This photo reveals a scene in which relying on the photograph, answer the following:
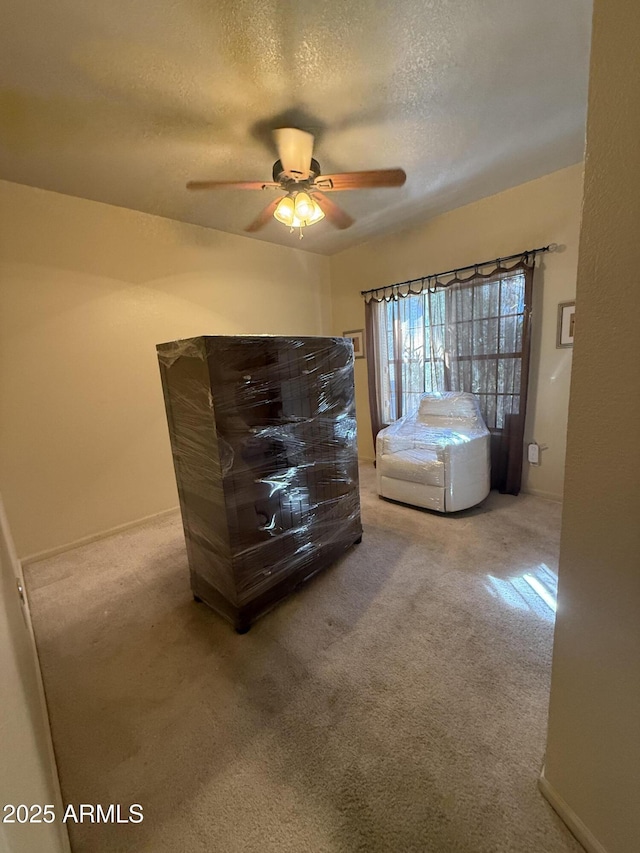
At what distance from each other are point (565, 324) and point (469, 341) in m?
0.68

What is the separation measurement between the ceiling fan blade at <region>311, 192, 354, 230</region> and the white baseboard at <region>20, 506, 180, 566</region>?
2683 mm

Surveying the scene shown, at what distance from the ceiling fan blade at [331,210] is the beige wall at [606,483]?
1.70 meters

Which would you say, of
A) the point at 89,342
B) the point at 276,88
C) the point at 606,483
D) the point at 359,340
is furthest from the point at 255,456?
the point at 359,340

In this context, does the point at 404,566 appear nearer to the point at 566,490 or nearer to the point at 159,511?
the point at 566,490

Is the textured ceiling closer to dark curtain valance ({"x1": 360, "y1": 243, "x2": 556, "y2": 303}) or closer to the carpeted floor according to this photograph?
dark curtain valance ({"x1": 360, "y1": 243, "x2": 556, "y2": 303})

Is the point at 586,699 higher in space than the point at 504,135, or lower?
lower

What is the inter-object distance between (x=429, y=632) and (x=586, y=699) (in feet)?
2.66

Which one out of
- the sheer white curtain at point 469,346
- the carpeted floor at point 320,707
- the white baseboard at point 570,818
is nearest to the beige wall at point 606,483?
the white baseboard at point 570,818

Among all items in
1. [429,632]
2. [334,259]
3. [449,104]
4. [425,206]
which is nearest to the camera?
[429,632]

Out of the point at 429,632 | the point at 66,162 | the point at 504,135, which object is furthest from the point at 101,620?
the point at 504,135

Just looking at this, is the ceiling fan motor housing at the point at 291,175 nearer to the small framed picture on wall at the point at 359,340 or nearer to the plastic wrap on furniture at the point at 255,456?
the plastic wrap on furniture at the point at 255,456

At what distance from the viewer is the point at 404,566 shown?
6.63ft

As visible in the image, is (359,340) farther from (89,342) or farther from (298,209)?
(89,342)

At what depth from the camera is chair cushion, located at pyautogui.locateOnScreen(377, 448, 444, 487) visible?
2.54 meters
